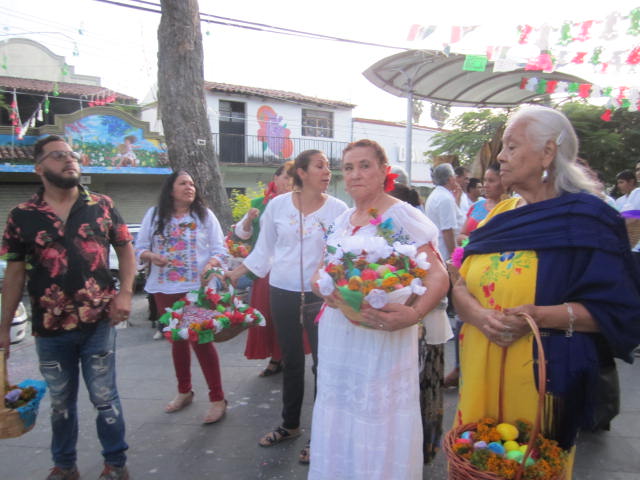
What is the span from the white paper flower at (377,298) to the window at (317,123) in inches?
918

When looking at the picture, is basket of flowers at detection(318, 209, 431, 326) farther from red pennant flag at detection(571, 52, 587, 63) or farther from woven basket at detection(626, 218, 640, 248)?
red pennant flag at detection(571, 52, 587, 63)

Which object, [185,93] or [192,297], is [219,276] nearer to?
[192,297]

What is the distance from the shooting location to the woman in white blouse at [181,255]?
3.85 meters

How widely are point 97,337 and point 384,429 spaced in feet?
5.96

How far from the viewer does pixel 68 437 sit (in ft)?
9.71

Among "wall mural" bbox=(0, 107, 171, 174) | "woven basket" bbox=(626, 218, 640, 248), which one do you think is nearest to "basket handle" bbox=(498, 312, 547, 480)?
"woven basket" bbox=(626, 218, 640, 248)

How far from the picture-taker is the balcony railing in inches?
882

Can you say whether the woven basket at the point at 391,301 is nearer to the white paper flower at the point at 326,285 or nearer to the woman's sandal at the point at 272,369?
the white paper flower at the point at 326,285

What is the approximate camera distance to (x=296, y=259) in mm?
3322

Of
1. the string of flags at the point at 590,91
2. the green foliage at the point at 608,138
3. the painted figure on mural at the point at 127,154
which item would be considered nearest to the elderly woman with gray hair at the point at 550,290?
the string of flags at the point at 590,91

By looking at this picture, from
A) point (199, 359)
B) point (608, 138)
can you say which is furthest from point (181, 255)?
point (608, 138)

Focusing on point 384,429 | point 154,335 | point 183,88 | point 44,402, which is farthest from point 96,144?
point 384,429

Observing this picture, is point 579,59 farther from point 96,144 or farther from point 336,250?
point 96,144

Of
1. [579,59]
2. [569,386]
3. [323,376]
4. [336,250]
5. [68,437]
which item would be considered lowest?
[68,437]
